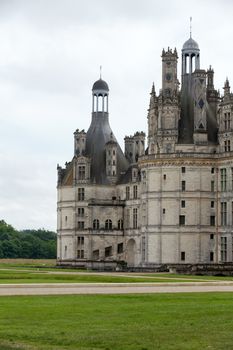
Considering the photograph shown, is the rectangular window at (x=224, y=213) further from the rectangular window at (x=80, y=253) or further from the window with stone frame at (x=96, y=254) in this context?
the rectangular window at (x=80, y=253)

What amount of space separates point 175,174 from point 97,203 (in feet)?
64.6

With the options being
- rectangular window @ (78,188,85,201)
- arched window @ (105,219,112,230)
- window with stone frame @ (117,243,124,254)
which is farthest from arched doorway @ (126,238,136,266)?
rectangular window @ (78,188,85,201)

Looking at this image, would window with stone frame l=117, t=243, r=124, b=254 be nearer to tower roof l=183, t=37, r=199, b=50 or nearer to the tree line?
tower roof l=183, t=37, r=199, b=50

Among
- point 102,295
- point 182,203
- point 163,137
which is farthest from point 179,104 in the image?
A: point 102,295

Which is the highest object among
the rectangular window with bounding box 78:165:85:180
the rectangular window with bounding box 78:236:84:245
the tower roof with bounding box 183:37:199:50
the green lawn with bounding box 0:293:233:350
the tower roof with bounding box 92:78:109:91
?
the tower roof with bounding box 183:37:199:50

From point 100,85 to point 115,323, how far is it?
302 ft

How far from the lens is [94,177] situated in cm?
11375

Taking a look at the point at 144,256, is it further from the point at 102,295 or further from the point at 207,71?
the point at 102,295

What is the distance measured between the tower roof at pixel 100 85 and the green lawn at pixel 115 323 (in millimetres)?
82672

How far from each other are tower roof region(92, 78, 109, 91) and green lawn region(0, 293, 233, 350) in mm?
82672

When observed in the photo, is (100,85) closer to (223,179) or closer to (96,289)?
(223,179)

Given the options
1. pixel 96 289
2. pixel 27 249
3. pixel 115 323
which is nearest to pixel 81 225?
pixel 27 249

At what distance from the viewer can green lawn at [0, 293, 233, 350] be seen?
24.3m

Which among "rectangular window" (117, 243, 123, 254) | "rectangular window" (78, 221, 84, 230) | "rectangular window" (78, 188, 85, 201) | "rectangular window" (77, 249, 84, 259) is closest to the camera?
"rectangular window" (117, 243, 123, 254)
